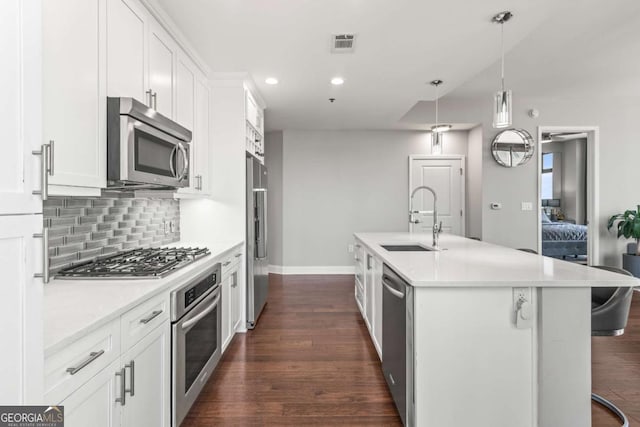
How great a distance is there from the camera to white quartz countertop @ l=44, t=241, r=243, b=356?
1039mm

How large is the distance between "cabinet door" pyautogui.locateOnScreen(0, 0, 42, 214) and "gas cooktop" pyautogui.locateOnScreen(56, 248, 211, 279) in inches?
37.9

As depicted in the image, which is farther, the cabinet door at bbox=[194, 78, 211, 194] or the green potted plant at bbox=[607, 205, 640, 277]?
the green potted plant at bbox=[607, 205, 640, 277]

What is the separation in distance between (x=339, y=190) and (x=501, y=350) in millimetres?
4715

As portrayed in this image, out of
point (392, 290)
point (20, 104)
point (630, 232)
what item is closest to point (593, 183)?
point (630, 232)

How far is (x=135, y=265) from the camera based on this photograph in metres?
1.93

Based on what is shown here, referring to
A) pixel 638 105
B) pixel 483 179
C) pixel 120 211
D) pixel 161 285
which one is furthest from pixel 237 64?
pixel 638 105

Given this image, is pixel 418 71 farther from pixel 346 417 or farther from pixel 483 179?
pixel 346 417

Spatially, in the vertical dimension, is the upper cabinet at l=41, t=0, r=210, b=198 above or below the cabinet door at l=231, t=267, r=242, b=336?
above

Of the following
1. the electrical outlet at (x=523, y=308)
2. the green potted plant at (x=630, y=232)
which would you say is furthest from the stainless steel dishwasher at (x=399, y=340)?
the green potted plant at (x=630, y=232)

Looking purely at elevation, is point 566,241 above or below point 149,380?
above

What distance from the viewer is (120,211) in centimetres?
241

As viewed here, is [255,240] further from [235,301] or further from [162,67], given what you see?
[162,67]

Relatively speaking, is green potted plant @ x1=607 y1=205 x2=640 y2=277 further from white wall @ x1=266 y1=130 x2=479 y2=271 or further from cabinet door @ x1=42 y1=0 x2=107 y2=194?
cabinet door @ x1=42 y1=0 x2=107 y2=194

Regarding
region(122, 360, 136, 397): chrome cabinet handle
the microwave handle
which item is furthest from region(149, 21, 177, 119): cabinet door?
region(122, 360, 136, 397): chrome cabinet handle
